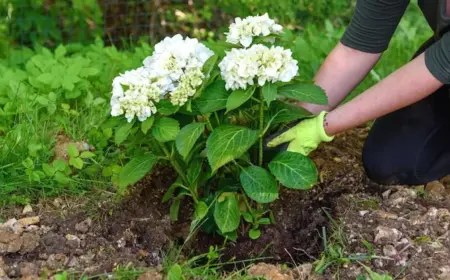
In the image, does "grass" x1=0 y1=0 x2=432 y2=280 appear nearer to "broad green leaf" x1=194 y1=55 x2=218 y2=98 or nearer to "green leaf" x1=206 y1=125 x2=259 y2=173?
"green leaf" x1=206 y1=125 x2=259 y2=173

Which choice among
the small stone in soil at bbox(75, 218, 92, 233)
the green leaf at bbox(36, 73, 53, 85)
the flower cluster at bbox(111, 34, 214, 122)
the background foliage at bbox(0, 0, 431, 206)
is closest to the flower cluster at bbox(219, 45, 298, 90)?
the flower cluster at bbox(111, 34, 214, 122)

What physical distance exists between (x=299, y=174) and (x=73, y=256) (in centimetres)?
70

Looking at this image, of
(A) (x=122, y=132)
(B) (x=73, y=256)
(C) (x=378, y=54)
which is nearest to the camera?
(A) (x=122, y=132)

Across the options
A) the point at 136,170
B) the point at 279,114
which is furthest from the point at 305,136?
the point at 136,170

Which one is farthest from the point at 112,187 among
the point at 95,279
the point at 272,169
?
the point at 272,169

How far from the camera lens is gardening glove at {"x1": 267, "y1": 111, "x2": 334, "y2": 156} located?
7.83 feet

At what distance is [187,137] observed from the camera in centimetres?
213

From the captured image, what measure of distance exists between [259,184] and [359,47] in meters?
0.68

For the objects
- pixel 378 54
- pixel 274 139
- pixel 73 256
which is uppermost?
pixel 378 54

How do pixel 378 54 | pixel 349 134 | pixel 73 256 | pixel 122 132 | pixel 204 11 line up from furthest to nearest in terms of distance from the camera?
pixel 204 11
pixel 349 134
pixel 378 54
pixel 73 256
pixel 122 132

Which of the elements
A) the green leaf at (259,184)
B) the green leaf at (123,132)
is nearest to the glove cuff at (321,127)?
the green leaf at (259,184)

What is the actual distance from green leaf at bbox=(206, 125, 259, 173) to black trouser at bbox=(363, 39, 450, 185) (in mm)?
757

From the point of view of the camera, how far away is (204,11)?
418 centimetres

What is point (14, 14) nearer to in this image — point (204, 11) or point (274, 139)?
point (204, 11)
